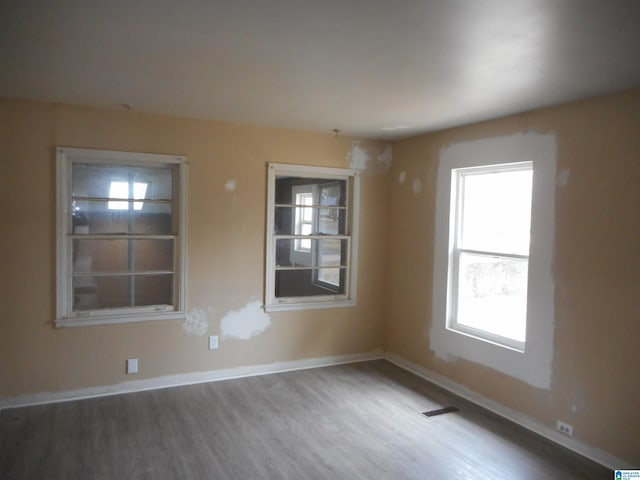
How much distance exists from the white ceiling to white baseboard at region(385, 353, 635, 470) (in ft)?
7.90

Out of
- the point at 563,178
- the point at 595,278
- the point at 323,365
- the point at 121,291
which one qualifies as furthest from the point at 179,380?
the point at 563,178

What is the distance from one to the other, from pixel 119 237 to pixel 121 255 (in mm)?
180

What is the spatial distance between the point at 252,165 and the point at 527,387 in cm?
312

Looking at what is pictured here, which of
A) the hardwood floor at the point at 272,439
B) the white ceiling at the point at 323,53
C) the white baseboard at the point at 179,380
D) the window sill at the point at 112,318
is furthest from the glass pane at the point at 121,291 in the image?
the white ceiling at the point at 323,53

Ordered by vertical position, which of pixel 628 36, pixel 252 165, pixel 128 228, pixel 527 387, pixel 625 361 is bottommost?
pixel 527 387

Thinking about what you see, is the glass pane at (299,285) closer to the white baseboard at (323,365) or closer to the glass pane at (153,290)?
the white baseboard at (323,365)

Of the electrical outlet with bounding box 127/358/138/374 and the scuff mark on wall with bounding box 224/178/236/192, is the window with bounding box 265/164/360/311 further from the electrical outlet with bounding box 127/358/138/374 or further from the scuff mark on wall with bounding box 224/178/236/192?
the electrical outlet with bounding box 127/358/138/374

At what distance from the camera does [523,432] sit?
3576 mm

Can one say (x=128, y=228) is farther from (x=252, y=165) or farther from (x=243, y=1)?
(x=243, y=1)

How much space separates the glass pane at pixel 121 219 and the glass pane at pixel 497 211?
9.16 feet

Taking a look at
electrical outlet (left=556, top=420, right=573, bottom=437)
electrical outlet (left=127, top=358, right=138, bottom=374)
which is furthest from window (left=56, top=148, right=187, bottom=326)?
electrical outlet (left=556, top=420, right=573, bottom=437)

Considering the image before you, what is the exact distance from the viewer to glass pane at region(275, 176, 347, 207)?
4.85 m

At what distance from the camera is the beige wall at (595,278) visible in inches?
118

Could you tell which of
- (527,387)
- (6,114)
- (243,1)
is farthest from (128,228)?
(527,387)
